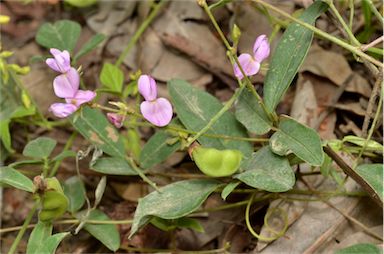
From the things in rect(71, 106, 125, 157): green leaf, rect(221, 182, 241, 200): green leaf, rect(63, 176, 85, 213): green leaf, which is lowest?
rect(63, 176, 85, 213): green leaf

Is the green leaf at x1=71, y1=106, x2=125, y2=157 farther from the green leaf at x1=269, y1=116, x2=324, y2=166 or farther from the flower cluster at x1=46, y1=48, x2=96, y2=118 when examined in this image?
the green leaf at x1=269, y1=116, x2=324, y2=166

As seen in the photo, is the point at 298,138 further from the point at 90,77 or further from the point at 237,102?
the point at 90,77

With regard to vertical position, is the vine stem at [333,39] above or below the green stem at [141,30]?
above

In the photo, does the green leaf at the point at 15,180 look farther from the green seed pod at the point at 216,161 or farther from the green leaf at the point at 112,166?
the green seed pod at the point at 216,161

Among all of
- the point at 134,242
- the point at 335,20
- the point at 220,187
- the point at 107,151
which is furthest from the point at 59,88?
the point at 335,20

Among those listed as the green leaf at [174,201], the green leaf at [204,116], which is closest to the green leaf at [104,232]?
the green leaf at [174,201]

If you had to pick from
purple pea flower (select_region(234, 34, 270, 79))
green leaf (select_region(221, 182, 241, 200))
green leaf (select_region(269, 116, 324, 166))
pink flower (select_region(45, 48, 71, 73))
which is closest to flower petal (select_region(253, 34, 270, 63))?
purple pea flower (select_region(234, 34, 270, 79))
